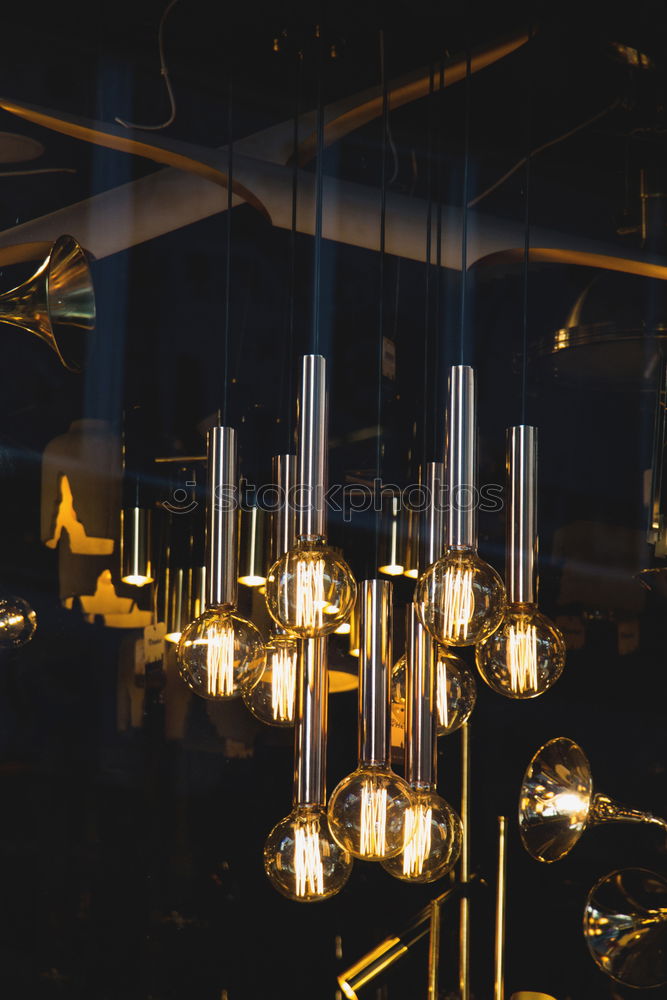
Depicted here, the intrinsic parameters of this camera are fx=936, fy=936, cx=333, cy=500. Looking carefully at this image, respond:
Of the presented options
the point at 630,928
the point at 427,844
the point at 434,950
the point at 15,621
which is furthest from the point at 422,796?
the point at 434,950

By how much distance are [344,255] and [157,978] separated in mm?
2382

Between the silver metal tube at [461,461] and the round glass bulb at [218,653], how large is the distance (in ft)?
1.21

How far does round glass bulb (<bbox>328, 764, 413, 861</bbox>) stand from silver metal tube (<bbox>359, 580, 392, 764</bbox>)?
52 mm

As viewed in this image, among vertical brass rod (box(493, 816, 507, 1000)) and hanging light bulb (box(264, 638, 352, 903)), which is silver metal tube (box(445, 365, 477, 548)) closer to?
hanging light bulb (box(264, 638, 352, 903))

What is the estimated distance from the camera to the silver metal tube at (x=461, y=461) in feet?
4.51

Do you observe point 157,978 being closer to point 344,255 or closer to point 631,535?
point 631,535

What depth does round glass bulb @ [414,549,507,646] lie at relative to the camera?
4.28 feet

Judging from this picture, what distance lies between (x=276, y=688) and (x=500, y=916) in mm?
1596

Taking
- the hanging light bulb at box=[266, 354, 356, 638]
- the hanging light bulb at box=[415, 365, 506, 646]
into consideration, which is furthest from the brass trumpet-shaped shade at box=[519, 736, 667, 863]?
A: the hanging light bulb at box=[266, 354, 356, 638]

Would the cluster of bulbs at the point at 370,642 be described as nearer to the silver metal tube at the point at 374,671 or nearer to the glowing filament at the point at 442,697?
the silver metal tube at the point at 374,671

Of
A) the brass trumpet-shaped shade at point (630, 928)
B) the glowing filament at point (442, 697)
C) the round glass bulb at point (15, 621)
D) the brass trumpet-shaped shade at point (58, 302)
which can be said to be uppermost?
the brass trumpet-shaped shade at point (58, 302)

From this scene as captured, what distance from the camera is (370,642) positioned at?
144 cm

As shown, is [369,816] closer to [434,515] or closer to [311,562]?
[311,562]

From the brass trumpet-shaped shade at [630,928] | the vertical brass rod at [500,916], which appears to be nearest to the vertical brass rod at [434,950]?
the vertical brass rod at [500,916]
